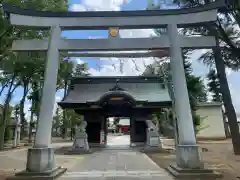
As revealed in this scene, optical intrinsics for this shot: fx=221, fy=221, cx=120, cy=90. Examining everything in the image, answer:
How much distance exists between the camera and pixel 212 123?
90.8 feet

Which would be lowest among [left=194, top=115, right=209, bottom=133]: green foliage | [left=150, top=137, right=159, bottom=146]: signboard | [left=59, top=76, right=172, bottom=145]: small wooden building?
[left=150, top=137, right=159, bottom=146]: signboard

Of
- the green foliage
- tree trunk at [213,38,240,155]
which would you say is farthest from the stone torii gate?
the green foliage

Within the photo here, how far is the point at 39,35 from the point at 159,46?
6.05 metres

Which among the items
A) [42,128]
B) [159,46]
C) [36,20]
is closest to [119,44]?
[159,46]

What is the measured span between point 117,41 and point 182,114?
134 inches

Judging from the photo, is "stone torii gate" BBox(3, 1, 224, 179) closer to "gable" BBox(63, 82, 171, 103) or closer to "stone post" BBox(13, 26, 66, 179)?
"stone post" BBox(13, 26, 66, 179)

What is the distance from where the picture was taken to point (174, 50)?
25.9 feet

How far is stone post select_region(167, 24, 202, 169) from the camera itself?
683 centimetres

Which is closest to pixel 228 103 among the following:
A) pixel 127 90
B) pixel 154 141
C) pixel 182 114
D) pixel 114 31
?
pixel 154 141

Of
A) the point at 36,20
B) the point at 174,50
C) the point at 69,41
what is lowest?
the point at 174,50

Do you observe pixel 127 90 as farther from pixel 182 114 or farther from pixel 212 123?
pixel 212 123

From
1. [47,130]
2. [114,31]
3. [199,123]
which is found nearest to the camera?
[47,130]

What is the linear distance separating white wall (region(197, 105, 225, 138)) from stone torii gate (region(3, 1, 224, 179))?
2176 cm

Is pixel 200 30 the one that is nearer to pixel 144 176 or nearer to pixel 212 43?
pixel 212 43
